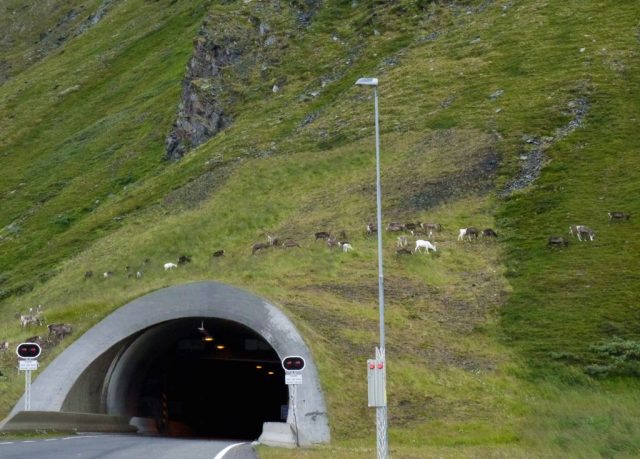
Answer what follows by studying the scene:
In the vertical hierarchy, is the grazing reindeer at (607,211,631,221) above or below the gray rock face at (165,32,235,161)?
below

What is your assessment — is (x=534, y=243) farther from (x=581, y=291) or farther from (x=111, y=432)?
(x=111, y=432)

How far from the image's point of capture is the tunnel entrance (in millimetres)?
41438

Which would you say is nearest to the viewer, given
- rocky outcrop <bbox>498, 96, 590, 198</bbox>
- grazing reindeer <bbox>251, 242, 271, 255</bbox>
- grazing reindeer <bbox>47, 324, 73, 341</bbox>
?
grazing reindeer <bbox>47, 324, 73, 341</bbox>

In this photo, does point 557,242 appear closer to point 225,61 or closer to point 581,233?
point 581,233

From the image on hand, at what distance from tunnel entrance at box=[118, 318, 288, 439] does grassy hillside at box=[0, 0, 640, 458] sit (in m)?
2.83

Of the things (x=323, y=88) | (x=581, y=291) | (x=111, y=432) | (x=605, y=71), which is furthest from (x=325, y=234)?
(x=323, y=88)

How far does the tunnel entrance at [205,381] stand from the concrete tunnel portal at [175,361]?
7cm

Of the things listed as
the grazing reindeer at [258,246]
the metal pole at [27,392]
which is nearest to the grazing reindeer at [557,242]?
the grazing reindeer at [258,246]

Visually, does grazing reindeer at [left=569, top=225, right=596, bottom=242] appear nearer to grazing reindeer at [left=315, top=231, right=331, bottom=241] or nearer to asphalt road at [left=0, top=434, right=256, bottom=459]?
grazing reindeer at [left=315, top=231, right=331, bottom=241]

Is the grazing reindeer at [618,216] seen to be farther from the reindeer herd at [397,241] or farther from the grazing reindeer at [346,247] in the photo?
the grazing reindeer at [346,247]

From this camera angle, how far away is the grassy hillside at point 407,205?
113 ft

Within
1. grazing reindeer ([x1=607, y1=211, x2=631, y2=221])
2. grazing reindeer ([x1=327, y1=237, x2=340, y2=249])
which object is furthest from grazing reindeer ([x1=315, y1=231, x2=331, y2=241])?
grazing reindeer ([x1=607, y1=211, x2=631, y2=221])

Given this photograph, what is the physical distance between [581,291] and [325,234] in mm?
15807

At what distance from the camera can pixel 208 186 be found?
71.0 meters
